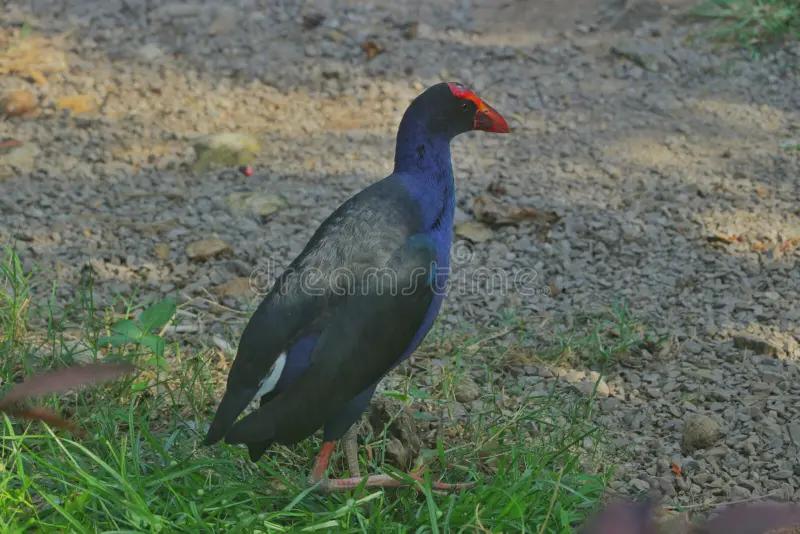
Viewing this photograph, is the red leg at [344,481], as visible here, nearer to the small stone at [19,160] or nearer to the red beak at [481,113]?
the red beak at [481,113]

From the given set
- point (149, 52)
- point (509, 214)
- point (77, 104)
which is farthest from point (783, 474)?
point (149, 52)

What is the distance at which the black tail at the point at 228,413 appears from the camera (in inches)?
111

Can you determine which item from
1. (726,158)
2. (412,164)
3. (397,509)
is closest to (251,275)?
(412,164)

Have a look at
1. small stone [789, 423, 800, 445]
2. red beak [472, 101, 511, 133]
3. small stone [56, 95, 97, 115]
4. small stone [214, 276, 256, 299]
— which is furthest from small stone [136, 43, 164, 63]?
small stone [789, 423, 800, 445]

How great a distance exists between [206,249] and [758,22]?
3430 mm

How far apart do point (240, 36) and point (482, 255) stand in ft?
8.04

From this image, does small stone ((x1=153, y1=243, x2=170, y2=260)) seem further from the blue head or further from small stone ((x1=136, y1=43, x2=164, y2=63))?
small stone ((x1=136, y1=43, x2=164, y2=63))

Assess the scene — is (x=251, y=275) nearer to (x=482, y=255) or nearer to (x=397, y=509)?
(x=482, y=255)

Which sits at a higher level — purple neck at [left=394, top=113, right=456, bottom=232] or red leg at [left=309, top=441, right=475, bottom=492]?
purple neck at [left=394, top=113, right=456, bottom=232]

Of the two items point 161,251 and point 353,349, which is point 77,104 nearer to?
point 161,251

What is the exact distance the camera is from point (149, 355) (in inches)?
142

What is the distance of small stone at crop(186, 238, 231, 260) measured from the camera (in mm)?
4441

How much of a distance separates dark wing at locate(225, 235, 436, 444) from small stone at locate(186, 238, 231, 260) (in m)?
1.68

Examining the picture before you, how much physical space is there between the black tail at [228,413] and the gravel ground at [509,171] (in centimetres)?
117
